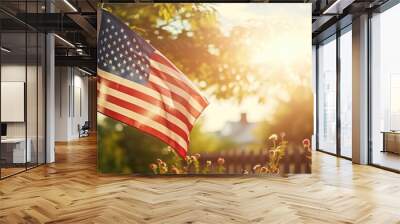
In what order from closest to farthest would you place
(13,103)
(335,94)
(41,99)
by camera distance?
1. (13,103)
2. (41,99)
3. (335,94)

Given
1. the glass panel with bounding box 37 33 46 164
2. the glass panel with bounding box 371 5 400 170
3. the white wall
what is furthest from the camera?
the white wall

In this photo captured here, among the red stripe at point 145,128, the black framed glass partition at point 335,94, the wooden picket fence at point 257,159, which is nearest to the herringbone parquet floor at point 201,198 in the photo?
the wooden picket fence at point 257,159

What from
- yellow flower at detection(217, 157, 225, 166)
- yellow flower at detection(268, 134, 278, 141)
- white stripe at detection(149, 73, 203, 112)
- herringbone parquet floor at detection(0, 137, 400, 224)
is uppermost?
white stripe at detection(149, 73, 203, 112)

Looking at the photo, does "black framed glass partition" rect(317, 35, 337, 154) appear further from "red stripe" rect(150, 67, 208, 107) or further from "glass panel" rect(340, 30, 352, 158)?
"red stripe" rect(150, 67, 208, 107)

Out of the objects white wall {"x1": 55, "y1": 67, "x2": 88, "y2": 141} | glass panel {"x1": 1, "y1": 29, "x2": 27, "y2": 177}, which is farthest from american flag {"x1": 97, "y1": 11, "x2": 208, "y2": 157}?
white wall {"x1": 55, "y1": 67, "x2": 88, "y2": 141}

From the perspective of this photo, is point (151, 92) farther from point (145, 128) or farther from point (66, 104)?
point (66, 104)

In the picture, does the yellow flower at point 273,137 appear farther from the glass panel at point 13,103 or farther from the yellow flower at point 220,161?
the glass panel at point 13,103

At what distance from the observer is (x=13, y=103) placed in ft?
23.1

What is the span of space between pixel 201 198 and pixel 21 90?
4.48 m

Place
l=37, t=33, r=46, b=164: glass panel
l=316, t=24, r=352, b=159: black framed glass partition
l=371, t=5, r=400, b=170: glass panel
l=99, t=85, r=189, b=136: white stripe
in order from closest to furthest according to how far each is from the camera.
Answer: l=99, t=85, r=189, b=136: white stripe
l=371, t=5, r=400, b=170: glass panel
l=37, t=33, r=46, b=164: glass panel
l=316, t=24, r=352, b=159: black framed glass partition

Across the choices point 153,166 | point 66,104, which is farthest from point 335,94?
point 66,104

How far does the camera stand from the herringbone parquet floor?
3.95 metres

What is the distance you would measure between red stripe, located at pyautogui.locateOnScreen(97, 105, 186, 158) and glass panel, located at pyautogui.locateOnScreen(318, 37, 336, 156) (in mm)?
5238

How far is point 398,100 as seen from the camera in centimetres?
725
